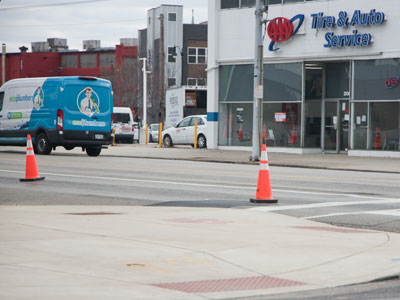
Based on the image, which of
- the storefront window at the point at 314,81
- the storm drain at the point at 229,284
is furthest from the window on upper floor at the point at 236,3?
the storm drain at the point at 229,284

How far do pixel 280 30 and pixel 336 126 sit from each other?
456cm

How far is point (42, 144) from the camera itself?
28.9 metres

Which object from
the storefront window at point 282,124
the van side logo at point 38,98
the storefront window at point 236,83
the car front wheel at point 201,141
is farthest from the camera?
the car front wheel at point 201,141

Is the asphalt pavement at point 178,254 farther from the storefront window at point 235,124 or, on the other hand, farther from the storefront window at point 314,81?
the storefront window at point 235,124

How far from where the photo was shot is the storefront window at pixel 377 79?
98.1 feet

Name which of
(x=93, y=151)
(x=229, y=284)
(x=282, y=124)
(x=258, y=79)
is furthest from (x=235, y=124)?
(x=229, y=284)

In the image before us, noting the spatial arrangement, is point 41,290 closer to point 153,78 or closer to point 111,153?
point 111,153

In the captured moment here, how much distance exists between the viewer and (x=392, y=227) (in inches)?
441

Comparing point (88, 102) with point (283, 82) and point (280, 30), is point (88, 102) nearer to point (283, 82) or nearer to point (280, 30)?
point (283, 82)

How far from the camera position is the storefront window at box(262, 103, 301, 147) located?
3297cm

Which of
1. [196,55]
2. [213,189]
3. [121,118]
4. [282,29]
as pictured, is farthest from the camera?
[196,55]

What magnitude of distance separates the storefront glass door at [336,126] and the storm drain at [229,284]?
25.1m

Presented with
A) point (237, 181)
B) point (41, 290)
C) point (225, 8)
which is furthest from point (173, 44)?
point (41, 290)

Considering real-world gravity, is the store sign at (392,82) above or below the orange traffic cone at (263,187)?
above
